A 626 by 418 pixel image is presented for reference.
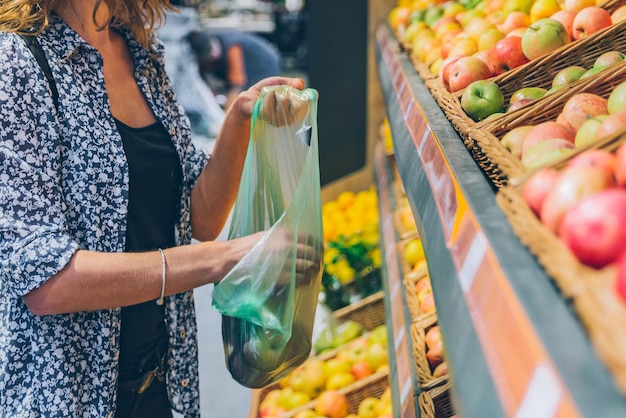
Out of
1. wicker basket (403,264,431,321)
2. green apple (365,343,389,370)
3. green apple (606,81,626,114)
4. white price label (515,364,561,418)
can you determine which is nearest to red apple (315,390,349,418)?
green apple (365,343,389,370)

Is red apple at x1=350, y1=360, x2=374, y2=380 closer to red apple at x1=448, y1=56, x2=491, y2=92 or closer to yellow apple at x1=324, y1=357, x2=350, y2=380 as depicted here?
yellow apple at x1=324, y1=357, x2=350, y2=380

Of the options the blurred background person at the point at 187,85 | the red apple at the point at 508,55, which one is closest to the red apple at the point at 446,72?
the red apple at the point at 508,55

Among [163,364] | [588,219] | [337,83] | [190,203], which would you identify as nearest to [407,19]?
[337,83]

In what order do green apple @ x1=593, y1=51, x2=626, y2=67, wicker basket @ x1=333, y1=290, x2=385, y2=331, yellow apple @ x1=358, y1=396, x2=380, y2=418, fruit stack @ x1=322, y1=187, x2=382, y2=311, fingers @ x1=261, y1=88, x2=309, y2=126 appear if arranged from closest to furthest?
green apple @ x1=593, y1=51, x2=626, y2=67 < fingers @ x1=261, y1=88, x2=309, y2=126 < yellow apple @ x1=358, y1=396, x2=380, y2=418 < wicker basket @ x1=333, y1=290, x2=385, y2=331 < fruit stack @ x1=322, y1=187, x2=382, y2=311

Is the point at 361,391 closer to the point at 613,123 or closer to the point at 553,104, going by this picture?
the point at 553,104

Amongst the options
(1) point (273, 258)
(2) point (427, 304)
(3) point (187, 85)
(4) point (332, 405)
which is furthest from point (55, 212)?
(3) point (187, 85)

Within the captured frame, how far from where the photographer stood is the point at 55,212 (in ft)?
3.69

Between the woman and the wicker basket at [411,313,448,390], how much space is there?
0.48m

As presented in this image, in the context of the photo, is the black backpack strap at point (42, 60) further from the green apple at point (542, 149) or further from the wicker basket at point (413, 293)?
the wicker basket at point (413, 293)

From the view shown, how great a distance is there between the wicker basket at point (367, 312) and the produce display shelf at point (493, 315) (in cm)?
175

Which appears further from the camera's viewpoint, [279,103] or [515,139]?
[279,103]

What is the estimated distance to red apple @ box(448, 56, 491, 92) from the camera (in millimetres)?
1481

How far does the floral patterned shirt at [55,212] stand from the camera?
3.55ft

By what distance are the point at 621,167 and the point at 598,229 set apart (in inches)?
6.1
